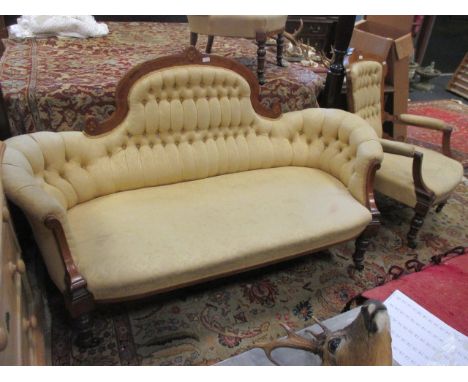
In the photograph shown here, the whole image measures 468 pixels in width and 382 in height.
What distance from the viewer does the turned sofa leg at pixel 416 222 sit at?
2.18 m

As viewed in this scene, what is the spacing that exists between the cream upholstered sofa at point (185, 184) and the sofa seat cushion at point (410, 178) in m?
0.36

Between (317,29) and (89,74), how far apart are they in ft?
11.7

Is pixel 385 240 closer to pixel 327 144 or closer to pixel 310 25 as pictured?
pixel 327 144

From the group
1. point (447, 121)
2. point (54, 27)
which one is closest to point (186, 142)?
point (54, 27)

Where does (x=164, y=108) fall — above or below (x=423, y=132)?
above

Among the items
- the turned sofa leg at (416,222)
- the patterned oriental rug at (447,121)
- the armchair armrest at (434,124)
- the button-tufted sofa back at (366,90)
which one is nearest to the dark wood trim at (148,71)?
the button-tufted sofa back at (366,90)

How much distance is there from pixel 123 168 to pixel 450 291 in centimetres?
154

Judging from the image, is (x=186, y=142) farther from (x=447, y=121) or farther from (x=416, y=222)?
(x=447, y=121)

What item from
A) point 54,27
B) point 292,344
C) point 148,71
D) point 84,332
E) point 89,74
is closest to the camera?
point 292,344

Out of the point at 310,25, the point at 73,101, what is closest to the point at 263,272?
the point at 73,101

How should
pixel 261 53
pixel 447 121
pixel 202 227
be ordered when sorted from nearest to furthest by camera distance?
pixel 202 227
pixel 261 53
pixel 447 121

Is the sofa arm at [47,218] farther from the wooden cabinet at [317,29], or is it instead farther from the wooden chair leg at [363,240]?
the wooden cabinet at [317,29]

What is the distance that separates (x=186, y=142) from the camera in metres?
2.02

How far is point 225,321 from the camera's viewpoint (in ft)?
5.71
